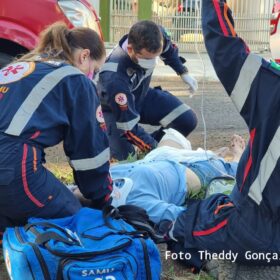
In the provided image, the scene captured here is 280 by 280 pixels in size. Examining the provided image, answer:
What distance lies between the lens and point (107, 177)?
3.23 metres

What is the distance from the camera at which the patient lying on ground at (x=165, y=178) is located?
11.5 ft

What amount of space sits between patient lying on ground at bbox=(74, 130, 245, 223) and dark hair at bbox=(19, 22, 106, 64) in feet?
2.44

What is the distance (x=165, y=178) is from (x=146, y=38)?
1.28 m

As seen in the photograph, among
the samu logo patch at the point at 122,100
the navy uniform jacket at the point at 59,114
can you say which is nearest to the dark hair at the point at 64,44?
the navy uniform jacket at the point at 59,114

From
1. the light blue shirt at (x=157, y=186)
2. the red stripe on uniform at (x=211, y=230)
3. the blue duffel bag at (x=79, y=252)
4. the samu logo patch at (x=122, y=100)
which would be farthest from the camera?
the samu logo patch at (x=122, y=100)

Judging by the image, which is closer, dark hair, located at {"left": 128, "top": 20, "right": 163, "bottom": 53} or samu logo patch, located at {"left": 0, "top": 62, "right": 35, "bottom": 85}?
samu logo patch, located at {"left": 0, "top": 62, "right": 35, "bottom": 85}

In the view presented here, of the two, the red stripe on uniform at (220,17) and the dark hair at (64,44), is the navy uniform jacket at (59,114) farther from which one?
the red stripe on uniform at (220,17)

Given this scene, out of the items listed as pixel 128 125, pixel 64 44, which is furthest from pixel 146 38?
pixel 64 44

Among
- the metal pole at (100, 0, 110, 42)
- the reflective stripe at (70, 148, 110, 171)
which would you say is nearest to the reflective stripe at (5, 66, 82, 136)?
the reflective stripe at (70, 148, 110, 171)

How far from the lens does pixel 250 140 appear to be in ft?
8.78

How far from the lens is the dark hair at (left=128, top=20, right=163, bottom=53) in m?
4.61

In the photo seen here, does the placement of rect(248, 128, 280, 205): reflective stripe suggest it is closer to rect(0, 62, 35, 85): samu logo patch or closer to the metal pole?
rect(0, 62, 35, 85): samu logo patch

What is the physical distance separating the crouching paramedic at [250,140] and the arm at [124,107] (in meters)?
2.05

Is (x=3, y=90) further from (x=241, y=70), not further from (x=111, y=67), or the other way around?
(x=111, y=67)
